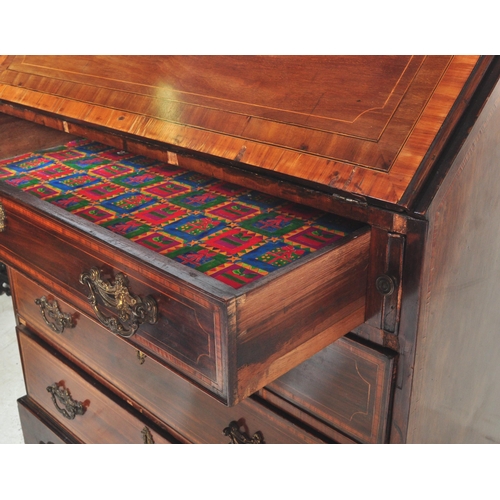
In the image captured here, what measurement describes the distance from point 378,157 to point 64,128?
86 centimetres

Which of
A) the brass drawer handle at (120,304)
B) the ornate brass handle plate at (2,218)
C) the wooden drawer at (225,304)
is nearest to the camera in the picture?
the wooden drawer at (225,304)

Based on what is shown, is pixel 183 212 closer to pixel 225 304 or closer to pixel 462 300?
pixel 225 304

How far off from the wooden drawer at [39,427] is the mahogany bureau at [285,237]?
1.56 ft

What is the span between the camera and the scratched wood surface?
3.38 feet

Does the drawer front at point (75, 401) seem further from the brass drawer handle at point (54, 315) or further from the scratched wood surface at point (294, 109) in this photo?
the scratched wood surface at point (294, 109)

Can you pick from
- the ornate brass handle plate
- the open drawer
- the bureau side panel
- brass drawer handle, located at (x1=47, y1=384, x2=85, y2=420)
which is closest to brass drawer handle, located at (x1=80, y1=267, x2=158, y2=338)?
the open drawer

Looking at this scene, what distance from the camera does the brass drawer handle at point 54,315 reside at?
1.71 m

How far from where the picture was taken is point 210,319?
884mm

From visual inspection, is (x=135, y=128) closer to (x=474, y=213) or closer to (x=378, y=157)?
(x=378, y=157)

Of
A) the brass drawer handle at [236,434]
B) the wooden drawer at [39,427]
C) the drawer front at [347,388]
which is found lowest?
the wooden drawer at [39,427]

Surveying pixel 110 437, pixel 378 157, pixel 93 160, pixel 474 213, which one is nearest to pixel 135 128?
pixel 93 160

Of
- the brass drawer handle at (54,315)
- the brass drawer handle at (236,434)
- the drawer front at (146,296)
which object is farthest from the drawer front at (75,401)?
the drawer front at (146,296)

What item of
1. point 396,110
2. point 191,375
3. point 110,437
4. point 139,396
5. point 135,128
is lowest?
point 110,437

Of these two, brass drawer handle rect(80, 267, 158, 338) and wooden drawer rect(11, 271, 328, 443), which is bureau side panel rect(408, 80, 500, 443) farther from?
brass drawer handle rect(80, 267, 158, 338)
